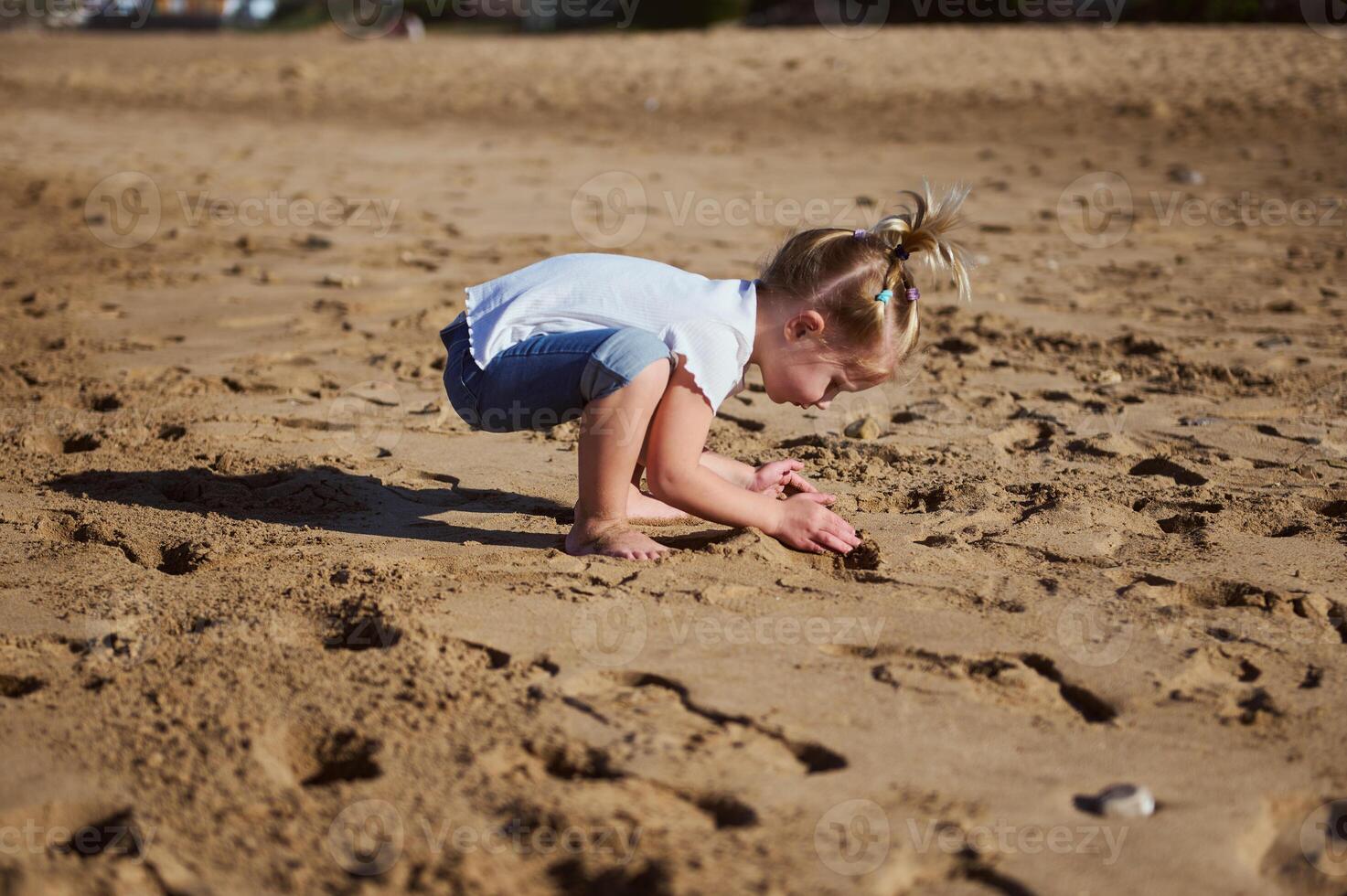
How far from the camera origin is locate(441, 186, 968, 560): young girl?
2535 mm

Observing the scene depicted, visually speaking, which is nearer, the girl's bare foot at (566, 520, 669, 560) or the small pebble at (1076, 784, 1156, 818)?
the small pebble at (1076, 784, 1156, 818)

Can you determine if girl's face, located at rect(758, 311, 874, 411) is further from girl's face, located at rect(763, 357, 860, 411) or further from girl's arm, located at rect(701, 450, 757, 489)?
girl's arm, located at rect(701, 450, 757, 489)

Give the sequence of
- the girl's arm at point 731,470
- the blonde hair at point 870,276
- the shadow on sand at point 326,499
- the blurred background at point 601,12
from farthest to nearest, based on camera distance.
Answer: the blurred background at point 601,12 < the girl's arm at point 731,470 < the shadow on sand at point 326,499 < the blonde hair at point 870,276

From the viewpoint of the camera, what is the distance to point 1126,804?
68.6 inches

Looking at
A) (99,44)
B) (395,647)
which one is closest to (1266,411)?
(395,647)

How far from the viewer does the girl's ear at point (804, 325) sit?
2.60 meters

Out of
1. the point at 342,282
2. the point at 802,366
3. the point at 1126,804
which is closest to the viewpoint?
the point at 1126,804

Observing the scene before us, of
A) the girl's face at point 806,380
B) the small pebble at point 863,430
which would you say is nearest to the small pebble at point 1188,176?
the small pebble at point 863,430

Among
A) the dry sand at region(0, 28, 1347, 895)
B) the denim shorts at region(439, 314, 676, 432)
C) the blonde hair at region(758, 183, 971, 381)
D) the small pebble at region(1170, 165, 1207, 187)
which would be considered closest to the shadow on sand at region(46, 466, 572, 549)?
the dry sand at region(0, 28, 1347, 895)

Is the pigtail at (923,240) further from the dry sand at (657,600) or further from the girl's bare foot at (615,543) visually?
the girl's bare foot at (615,543)

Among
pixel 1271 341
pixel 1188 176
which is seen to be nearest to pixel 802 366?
pixel 1271 341

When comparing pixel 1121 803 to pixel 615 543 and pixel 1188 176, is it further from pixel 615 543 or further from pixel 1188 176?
pixel 1188 176

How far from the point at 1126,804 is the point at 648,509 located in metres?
1.40

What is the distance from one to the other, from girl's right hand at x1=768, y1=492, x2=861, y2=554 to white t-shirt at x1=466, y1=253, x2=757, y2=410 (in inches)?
11.6
